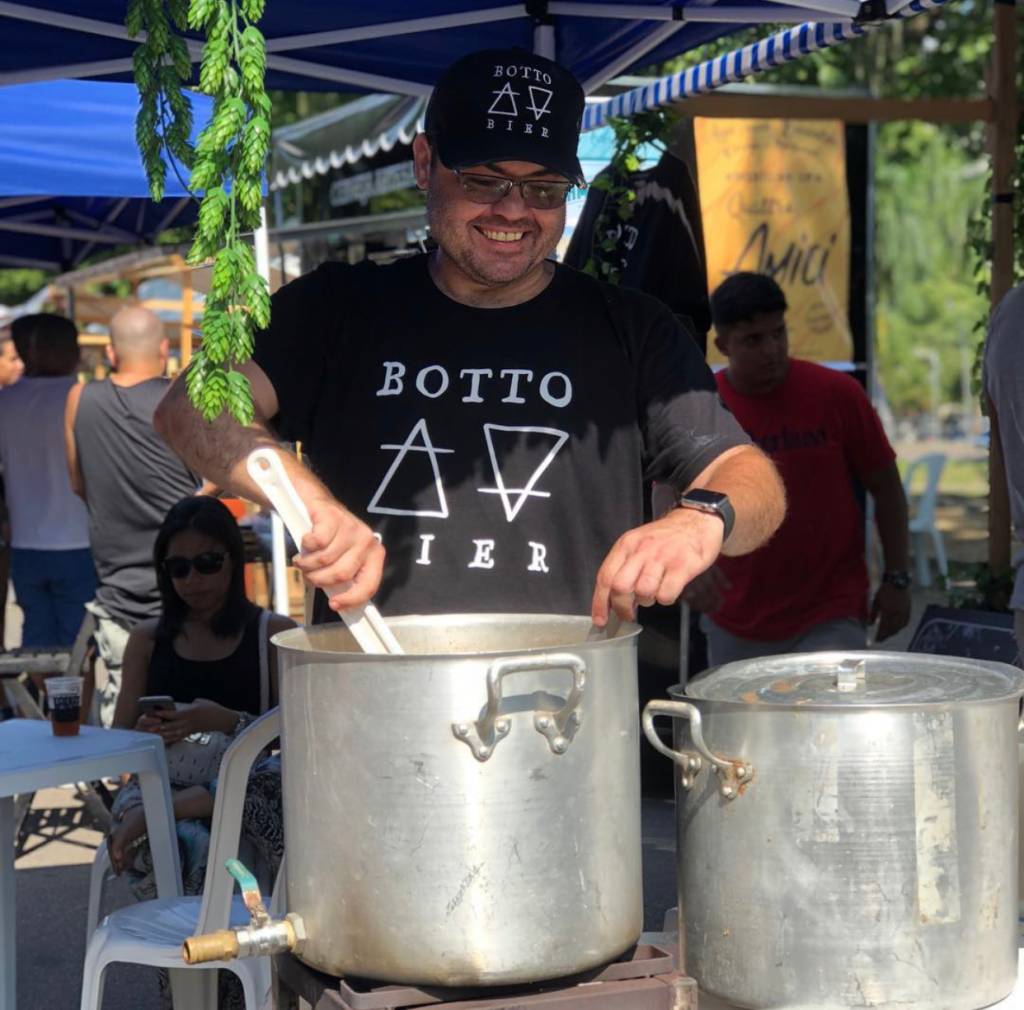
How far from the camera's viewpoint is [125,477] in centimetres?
640

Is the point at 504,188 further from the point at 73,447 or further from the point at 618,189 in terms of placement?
the point at 73,447

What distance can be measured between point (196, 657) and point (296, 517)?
2.67m

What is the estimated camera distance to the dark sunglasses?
4.39 meters

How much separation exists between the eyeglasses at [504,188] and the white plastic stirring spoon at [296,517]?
0.54 m

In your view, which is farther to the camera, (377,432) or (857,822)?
(377,432)

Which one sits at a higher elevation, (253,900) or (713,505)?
(713,505)

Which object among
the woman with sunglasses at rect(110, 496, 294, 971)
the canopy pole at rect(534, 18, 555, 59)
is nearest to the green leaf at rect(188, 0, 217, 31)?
the canopy pole at rect(534, 18, 555, 59)

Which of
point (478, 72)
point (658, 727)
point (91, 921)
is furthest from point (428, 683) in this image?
point (91, 921)

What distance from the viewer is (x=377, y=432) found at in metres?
2.21

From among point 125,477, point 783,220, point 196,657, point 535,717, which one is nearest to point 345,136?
point 783,220

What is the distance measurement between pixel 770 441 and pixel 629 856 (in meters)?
3.36

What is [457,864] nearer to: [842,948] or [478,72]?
[842,948]

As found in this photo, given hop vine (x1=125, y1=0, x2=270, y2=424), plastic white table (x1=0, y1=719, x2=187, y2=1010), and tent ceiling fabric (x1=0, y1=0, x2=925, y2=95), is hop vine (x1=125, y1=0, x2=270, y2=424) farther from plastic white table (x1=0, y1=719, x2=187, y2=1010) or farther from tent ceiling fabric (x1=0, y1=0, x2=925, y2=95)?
plastic white table (x1=0, y1=719, x2=187, y2=1010)

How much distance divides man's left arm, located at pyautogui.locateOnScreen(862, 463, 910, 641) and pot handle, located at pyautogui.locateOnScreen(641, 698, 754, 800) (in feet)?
11.1
